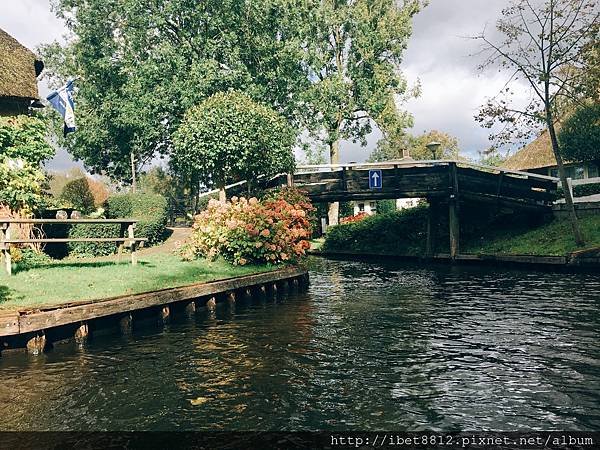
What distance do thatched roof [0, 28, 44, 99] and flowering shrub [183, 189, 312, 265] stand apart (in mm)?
9213

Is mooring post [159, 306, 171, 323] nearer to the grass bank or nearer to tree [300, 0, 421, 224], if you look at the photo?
the grass bank

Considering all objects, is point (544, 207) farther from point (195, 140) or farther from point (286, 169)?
point (195, 140)

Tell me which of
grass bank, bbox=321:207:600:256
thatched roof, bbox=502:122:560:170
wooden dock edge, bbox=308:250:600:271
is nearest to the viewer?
wooden dock edge, bbox=308:250:600:271

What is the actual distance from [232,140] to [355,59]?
2028 centimetres

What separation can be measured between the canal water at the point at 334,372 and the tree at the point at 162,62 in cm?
2073

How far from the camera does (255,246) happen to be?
17406mm

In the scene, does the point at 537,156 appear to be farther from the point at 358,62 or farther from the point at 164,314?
the point at 164,314

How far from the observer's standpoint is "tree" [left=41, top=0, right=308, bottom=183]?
31141mm

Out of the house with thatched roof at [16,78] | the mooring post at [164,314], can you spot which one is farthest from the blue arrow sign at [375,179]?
the house with thatched roof at [16,78]

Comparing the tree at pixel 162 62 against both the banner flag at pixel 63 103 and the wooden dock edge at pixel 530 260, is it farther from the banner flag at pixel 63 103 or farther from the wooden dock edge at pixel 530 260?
the wooden dock edge at pixel 530 260

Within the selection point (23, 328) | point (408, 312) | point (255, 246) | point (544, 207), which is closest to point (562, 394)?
point (408, 312)

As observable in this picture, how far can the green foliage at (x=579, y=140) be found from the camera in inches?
1203

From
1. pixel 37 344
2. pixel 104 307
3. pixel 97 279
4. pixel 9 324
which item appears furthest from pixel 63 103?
pixel 9 324

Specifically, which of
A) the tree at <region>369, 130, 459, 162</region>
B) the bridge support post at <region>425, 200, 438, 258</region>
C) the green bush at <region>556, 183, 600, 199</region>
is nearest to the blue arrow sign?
the bridge support post at <region>425, 200, 438, 258</region>
